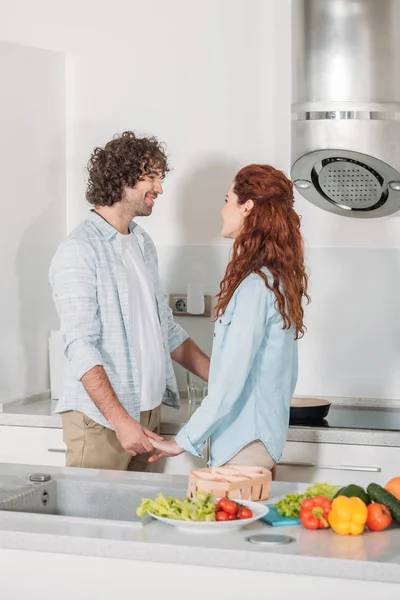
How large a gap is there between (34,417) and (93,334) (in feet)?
1.93

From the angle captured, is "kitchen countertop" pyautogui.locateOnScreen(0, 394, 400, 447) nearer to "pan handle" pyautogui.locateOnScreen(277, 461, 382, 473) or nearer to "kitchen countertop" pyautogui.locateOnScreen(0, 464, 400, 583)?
"pan handle" pyautogui.locateOnScreen(277, 461, 382, 473)

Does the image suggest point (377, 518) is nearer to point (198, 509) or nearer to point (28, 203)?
point (198, 509)

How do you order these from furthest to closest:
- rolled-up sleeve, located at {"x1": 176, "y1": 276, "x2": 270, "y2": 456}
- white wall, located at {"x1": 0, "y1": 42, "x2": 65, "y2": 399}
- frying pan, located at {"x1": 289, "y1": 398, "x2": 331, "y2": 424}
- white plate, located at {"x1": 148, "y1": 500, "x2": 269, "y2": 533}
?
white wall, located at {"x1": 0, "y1": 42, "x2": 65, "y2": 399}, frying pan, located at {"x1": 289, "y1": 398, "x2": 331, "y2": 424}, rolled-up sleeve, located at {"x1": 176, "y1": 276, "x2": 270, "y2": 456}, white plate, located at {"x1": 148, "y1": 500, "x2": 269, "y2": 533}

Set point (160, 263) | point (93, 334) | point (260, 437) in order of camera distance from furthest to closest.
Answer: point (160, 263)
point (93, 334)
point (260, 437)

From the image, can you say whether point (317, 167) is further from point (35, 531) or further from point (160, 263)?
point (35, 531)

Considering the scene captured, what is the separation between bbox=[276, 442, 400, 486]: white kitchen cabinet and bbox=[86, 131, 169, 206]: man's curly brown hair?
0.93 metres

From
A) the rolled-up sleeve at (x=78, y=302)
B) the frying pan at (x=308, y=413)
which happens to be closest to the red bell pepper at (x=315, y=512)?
the rolled-up sleeve at (x=78, y=302)

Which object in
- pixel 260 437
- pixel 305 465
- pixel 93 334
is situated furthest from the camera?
pixel 305 465

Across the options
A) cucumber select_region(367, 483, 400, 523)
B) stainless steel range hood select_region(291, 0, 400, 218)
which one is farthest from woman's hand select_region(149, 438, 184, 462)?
stainless steel range hood select_region(291, 0, 400, 218)

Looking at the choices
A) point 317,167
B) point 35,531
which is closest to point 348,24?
point 317,167

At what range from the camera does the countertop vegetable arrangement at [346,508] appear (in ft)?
5.83

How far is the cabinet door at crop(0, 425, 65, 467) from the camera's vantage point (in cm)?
321

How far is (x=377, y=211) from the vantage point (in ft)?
10.2

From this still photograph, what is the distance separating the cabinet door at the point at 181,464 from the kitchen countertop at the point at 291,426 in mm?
85
